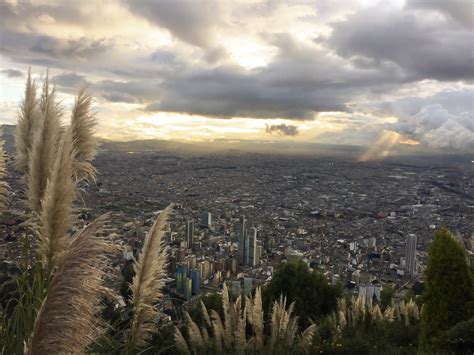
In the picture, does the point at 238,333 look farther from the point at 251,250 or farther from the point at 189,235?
the point at 189,235

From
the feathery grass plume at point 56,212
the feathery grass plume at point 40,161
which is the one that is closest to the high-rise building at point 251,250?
the feathery grass plume at point 40,161

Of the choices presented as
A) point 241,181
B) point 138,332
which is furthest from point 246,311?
point 241,181

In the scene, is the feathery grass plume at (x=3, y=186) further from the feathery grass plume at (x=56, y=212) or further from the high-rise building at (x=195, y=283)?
the high-rise building at (x=195, y=283)

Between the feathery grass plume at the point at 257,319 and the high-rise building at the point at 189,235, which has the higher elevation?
the feathery grass plume at the point at 257,319

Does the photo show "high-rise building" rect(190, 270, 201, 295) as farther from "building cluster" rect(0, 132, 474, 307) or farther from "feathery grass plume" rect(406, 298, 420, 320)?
"feathery grass plume" rect(406, 298, 420, 320)

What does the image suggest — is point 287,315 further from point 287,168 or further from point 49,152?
point 287,168
